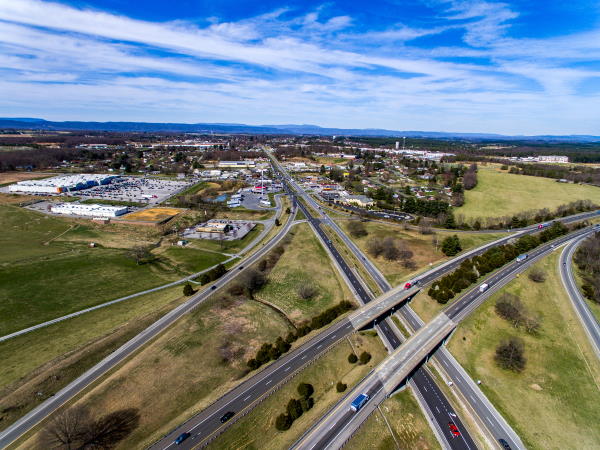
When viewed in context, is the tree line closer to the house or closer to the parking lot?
the house

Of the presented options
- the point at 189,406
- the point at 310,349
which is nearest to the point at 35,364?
the point at 189,406

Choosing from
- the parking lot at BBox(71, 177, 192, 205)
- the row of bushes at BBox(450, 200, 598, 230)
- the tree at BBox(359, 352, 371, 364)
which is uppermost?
the row of bushes at BBox(450, 200, 598, 230)

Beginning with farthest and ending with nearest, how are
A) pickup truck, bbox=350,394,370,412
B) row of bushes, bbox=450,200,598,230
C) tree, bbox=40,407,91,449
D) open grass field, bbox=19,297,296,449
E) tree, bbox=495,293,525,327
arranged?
row of bushes, bbox=450,200,598,230
tree, bbox=495,293,525,327
pickup truck, bbox=350,394,370,412
open grass field, bbox=19,297,296,449
tree, bbox=40,407,91,449

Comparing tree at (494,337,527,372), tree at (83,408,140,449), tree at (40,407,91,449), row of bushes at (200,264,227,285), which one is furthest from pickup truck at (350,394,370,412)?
row of bushes at (200,264,227,285)

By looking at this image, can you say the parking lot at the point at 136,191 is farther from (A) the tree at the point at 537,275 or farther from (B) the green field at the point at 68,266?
(A) the tree at the point at 537,275

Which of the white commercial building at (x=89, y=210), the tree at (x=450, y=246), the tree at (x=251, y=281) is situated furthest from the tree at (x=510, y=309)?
the white commercial building at (x=89, y=210)

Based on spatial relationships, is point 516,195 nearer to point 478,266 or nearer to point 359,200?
point 359,200
